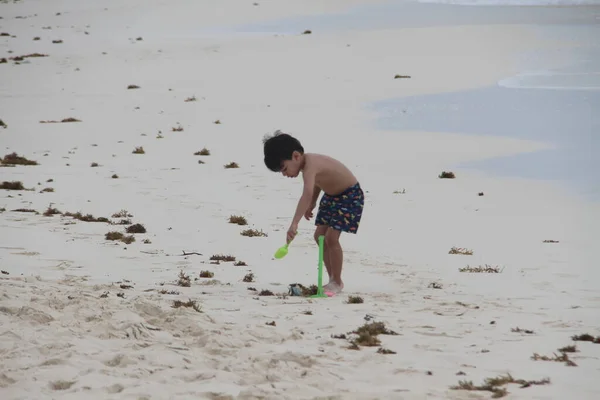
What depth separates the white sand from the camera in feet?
21.9

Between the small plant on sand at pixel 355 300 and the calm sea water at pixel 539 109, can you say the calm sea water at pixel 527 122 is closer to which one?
the calm sea water at pixel 539 109

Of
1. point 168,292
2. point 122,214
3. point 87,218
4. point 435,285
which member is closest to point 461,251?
point 435,285

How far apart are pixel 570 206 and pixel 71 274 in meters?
8.51

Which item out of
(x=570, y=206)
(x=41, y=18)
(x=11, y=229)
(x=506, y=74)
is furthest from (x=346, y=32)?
(x=11, y=229)

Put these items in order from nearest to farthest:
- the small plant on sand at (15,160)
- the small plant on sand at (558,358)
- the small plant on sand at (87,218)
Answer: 1. the small plant on sand at (558,358)
2. the small plant on sand at (87,218)
3. the small plant on sand at (15,160)

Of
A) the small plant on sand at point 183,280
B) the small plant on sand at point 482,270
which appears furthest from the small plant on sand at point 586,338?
the small plant on sand at point 183,280

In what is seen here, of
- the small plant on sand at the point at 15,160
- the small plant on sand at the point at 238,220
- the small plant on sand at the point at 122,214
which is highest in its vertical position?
the small plant on sand at the point at 15,160

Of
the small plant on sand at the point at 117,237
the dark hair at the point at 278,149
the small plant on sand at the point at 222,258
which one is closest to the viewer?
the dark hair at the point at 278,149

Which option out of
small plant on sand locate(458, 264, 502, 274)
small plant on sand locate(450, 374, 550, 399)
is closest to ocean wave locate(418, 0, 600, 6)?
small plant on sand locate(458, 264, 502, 274)

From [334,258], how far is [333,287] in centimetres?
30

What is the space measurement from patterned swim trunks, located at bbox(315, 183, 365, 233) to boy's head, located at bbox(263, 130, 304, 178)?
2.02 ft

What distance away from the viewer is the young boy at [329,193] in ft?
30.3

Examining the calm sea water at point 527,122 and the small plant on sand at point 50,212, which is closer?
the small plant on sand at point 50,212

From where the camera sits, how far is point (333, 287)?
9.56 meters
